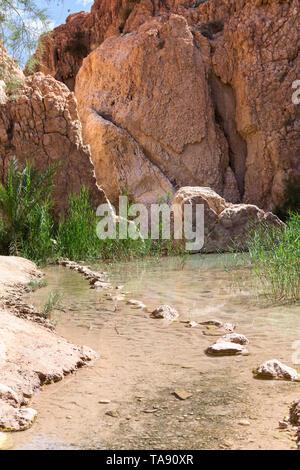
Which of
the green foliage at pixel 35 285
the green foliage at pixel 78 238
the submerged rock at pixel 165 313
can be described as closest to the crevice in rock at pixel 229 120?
the green foliage at pixel 78 238

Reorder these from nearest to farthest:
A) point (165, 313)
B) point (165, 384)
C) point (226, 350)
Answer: point (165, 384) → point (226, 350) → point (165, 313)

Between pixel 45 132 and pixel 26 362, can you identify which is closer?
pixel 26 362

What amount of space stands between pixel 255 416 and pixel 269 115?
14.3m

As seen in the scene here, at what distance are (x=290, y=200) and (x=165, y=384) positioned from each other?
1262 cm

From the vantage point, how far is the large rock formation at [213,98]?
48.8 ft

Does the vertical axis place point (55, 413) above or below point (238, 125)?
below

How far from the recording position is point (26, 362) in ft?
7.55

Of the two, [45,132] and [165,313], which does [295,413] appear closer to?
[165,313]

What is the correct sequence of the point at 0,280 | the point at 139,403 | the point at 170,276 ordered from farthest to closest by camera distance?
the point at 170,276
the point at 0,280
the point at 139,403

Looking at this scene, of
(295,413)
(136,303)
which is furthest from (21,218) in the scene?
(295,413)

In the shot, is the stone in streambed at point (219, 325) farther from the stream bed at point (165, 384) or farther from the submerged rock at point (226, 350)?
the submerged rock at point (226, 350)
